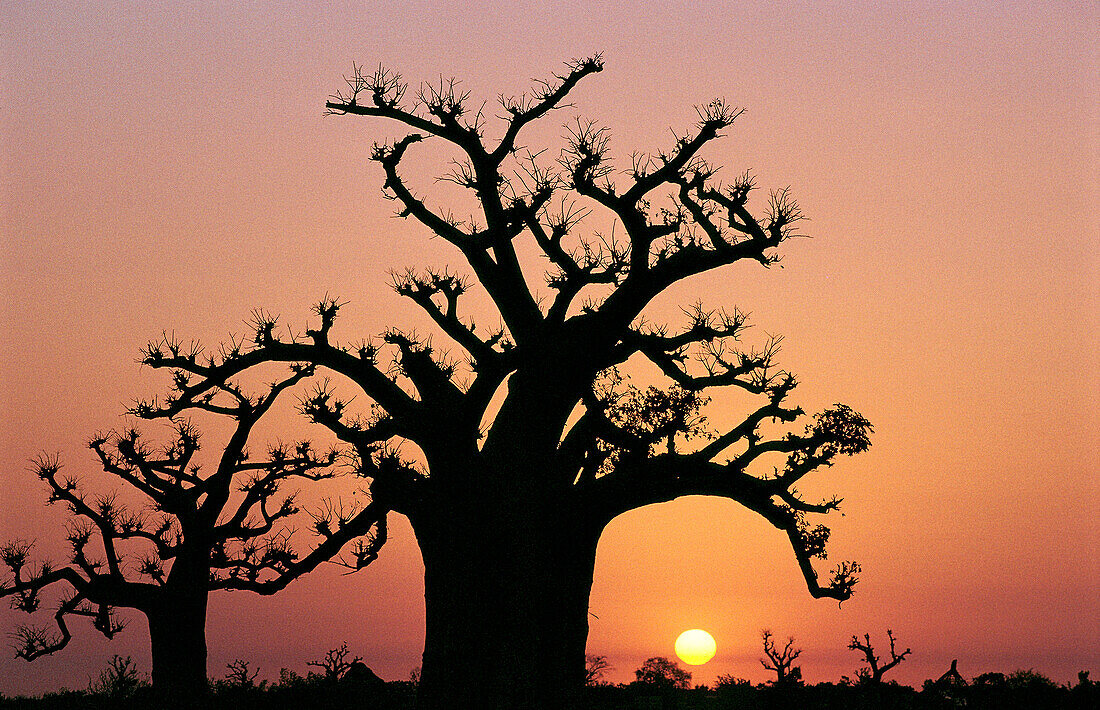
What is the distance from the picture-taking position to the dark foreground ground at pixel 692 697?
13805 mm

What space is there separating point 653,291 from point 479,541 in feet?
14.6

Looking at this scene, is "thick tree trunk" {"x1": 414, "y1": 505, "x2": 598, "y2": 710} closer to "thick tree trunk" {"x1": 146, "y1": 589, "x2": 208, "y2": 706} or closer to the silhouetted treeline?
the silhouetted treeline

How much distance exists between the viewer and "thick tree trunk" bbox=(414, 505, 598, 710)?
47.0 feet

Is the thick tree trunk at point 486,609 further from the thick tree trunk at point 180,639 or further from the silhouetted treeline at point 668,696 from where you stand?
the thick tree trunk at point 180,639

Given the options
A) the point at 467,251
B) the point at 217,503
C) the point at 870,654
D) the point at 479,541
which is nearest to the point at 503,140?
the point at 467,251

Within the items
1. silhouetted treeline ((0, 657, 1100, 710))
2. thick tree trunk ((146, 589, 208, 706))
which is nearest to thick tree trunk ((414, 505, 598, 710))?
silhouetted treeline ((0, 657, 1100, 710))

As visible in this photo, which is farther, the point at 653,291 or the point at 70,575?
the point at 70,575

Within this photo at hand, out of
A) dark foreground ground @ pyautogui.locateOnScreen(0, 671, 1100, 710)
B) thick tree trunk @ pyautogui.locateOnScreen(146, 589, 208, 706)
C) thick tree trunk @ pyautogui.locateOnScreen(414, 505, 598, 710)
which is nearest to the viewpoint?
dark foreground ground @ pyautogui.locateOnScreen(0, 671, 1100, 710)

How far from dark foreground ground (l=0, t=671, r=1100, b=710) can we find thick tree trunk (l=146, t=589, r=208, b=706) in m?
1.55

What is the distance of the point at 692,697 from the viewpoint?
18.5 m

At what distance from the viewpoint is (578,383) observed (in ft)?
50.4

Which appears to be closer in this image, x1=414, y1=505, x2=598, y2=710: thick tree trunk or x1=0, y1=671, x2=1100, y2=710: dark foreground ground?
x1=0, y1=671, x2=1100, y2=710: dark foreground ground

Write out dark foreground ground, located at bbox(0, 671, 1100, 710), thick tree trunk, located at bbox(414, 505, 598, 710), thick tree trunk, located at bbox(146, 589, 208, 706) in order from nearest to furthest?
1. dark foreground ground, located at bbox(0, 671, 1100, 710)
2. thick tree trunk, located at bbox(414, 505, 598, 710)
3. thick tree trunk, located at bbox(146, 589, 208, 706)

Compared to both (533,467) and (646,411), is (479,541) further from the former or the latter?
(646,411)
